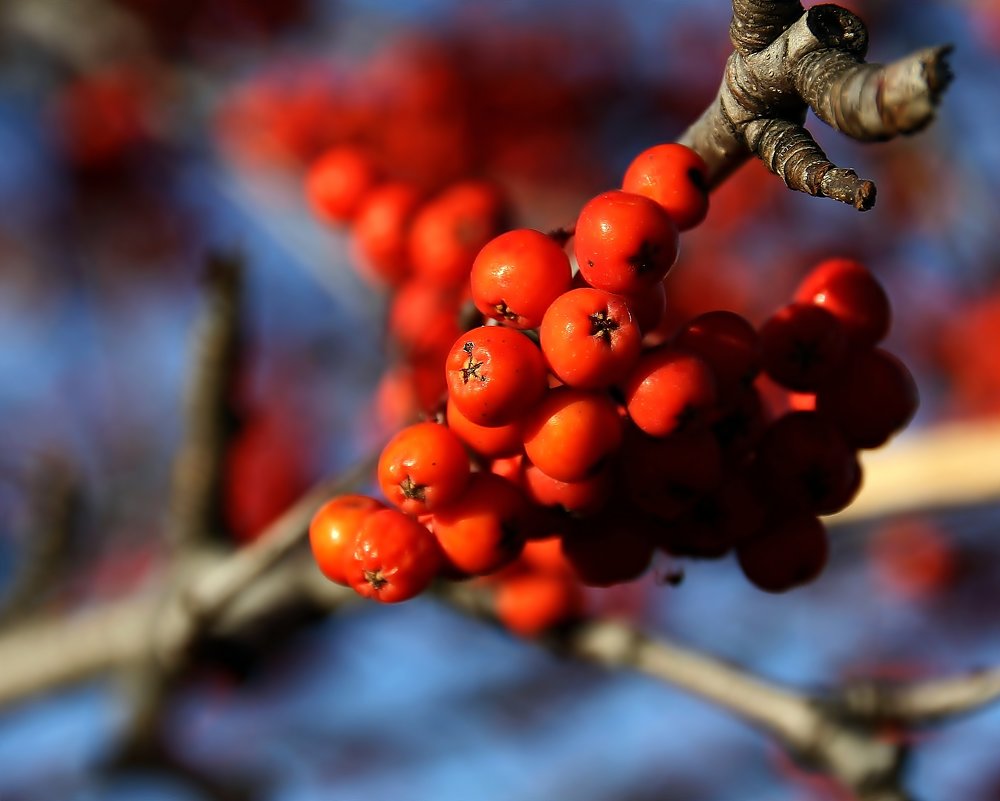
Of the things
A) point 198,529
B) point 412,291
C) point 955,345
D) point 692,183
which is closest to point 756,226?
point 955,345

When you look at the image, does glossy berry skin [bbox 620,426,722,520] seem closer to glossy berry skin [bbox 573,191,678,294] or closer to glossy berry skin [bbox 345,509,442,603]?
glossy berry skin [bbox 573,191,678,294]

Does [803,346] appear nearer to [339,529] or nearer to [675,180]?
[675,180]

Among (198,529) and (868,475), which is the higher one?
(868,475)

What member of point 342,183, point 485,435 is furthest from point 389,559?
point 342,183

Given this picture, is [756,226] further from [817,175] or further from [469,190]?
[817,175]

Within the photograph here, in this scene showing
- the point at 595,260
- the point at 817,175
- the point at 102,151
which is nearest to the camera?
the point at 817,175

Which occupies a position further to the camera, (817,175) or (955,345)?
(955,345)

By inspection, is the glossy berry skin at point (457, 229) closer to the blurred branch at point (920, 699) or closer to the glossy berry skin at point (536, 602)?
the glossy berry skin at point (536, 602)
